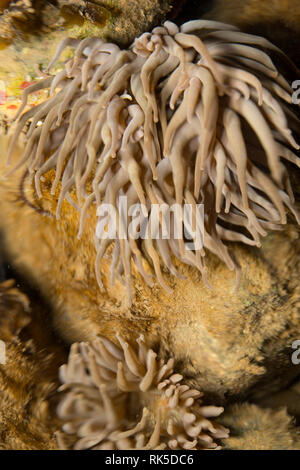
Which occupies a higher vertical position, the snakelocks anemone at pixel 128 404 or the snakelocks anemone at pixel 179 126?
the snakelocks anemone at pixel 179 126

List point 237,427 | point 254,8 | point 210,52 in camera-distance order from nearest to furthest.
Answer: point 210,52
point 254,8
point 237,427

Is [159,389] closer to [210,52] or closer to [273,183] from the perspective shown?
[273,183]

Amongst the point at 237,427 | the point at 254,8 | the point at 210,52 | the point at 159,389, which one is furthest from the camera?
the point at 237,427

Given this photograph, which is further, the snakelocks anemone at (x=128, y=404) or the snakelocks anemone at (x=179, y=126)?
the snakelocks anemone at (x=128, y=404)

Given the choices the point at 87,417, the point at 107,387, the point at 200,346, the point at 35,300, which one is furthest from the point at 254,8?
the point at 87,417
